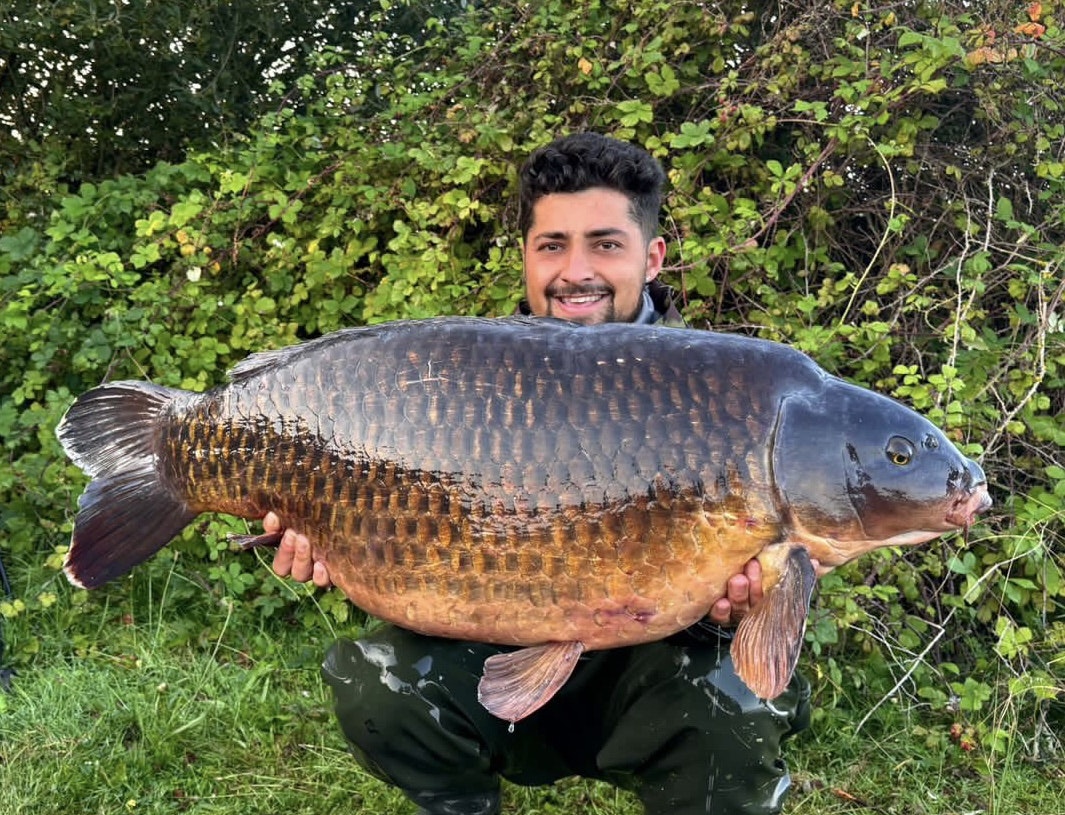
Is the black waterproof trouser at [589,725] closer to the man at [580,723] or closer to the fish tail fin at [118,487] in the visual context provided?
the man at [580,723]

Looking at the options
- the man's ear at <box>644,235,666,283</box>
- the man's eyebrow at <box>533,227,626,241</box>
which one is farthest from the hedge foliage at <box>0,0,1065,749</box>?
the man's eyebrow at <box>533,227,626,241</box>

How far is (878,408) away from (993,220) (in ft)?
5.94

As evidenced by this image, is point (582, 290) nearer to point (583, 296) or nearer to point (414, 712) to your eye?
point (583, 296)

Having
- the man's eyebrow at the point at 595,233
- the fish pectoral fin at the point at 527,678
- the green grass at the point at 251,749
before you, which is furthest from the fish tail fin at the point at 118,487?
the man's eyebrow at the point at 595,233

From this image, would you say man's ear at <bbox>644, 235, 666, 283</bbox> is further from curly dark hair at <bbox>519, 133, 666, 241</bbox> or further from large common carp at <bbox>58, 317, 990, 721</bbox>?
large common carp at <bbox>58, 317, 990, 721</bbox>

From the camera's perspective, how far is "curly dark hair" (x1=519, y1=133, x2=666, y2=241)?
7.39 ft

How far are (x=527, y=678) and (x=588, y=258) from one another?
1095 millimetres

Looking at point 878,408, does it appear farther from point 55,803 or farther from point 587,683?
point 55,803

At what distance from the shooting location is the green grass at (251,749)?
2.21m

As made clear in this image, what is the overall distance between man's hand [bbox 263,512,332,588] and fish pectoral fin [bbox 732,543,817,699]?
733mm

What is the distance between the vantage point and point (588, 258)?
7.23ft

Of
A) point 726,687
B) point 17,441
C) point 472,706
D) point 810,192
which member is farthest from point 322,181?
point 726,687

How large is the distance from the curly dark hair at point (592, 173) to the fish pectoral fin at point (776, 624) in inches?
44.6

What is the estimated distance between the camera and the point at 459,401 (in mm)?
1479
